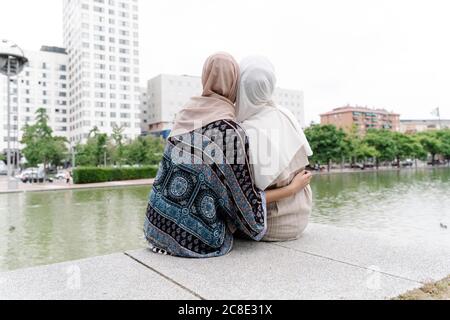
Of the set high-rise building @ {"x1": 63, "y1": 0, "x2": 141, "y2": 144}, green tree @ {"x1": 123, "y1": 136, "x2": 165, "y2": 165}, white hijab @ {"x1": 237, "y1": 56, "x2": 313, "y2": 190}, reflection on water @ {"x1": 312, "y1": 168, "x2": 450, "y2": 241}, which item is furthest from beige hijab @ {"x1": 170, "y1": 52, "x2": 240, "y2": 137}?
high-rise building @ {"x1": 63, "y1": 0, "x2": 141, "y2": 144}

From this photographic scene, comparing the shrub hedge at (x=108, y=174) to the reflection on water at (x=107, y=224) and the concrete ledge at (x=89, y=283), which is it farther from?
the concrete ledge at (x=89, y=283)

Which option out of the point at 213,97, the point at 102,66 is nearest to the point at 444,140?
the point at 102,66

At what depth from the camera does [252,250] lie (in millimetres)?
2625

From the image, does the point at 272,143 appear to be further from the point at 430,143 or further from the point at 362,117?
the point at 362,117

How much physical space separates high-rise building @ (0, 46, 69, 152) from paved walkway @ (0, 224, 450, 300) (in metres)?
63.6

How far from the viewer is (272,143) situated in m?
2.61

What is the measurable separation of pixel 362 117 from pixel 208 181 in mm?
93718

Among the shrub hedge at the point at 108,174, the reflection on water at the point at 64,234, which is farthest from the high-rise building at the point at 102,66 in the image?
the reflection on water at the point at 64,234

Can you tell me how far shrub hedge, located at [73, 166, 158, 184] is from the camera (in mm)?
25164
